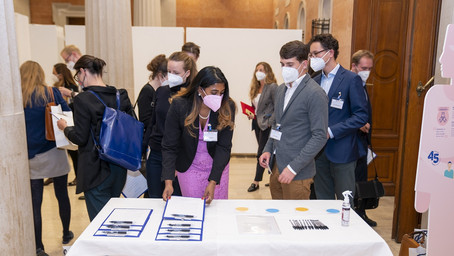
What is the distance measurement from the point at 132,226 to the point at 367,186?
2.15 m

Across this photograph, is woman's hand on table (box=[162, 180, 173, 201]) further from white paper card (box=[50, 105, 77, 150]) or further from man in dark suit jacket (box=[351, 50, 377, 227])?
man in dark suit jacket (box=[351, 50, 377, 227])

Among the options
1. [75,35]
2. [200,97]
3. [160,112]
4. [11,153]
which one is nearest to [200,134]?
[200,97]

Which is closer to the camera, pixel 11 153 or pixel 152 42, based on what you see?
pixel 11 153

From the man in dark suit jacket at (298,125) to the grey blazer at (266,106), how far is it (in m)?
2.02

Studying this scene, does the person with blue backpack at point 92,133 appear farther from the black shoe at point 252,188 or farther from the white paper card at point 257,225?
the black shoe at point 252,188

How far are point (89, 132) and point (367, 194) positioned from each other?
225cm

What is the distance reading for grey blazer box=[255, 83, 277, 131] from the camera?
4.49 meters

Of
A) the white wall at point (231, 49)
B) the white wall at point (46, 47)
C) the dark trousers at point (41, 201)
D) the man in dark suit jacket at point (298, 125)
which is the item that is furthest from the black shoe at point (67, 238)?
the white wall at point (46, 47)

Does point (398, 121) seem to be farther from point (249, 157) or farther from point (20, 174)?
point (20, 174)

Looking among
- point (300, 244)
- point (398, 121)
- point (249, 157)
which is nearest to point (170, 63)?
point (300, 244)

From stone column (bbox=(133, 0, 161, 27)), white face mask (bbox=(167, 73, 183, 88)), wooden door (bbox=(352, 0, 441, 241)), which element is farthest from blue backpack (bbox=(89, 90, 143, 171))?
stone column (bbox=(133, 0, 161, 27))

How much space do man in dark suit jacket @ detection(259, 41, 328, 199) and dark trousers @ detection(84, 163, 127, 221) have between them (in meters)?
1.11

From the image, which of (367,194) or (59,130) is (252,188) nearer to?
(367,194)

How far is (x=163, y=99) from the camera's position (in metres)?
2.78
